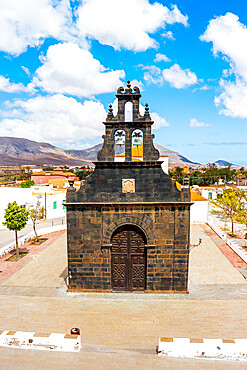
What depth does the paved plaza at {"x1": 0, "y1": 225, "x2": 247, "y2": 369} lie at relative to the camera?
780cm

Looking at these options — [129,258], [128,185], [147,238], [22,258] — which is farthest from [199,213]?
[22,258]

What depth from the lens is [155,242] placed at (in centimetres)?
1209

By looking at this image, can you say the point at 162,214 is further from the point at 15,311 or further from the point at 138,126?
the point at 15,311

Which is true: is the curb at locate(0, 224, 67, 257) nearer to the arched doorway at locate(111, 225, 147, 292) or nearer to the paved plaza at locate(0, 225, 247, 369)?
the paved plaza at locate(0, 225, 247, 369)

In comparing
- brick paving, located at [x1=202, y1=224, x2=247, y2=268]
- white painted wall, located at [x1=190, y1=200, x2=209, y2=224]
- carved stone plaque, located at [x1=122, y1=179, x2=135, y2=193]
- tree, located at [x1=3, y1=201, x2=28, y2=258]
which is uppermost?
carved stone plaque, located at [x1=122, y1=179, x2=135, y2=193]

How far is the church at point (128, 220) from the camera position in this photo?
11.9 meters

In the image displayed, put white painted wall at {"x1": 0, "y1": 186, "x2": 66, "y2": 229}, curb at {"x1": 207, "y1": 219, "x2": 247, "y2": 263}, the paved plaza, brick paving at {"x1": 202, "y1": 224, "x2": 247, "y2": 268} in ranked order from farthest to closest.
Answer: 1. white painted wall at {"x1": 0, "y1": 186, "x2": 66, "y2": 229}
2. curb at {"x1": 207, "y1": 219, "x2": 247, "y2": 263}
3. brick paving at {"x1": 202, "y1": 224, "x2": 247, "y2": 268}
4. the paved plaza

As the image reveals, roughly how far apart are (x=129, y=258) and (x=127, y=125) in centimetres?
668

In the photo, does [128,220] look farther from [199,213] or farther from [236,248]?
[199,213]

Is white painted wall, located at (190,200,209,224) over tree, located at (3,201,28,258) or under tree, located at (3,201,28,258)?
under

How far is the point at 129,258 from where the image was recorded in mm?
12312

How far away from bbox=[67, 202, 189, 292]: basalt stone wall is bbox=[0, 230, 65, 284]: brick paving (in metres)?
5.54

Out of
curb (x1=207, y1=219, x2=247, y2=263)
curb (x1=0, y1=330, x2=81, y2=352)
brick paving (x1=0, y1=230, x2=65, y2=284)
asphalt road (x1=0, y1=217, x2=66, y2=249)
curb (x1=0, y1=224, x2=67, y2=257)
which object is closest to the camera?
curb (x1=0, y1=330, x2=81, y2=352)

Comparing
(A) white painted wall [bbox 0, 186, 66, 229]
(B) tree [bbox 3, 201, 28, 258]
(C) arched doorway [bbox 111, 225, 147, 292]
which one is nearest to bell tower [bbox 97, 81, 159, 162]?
(C) arched doorway [bbox 111, 225, 147, 292]
